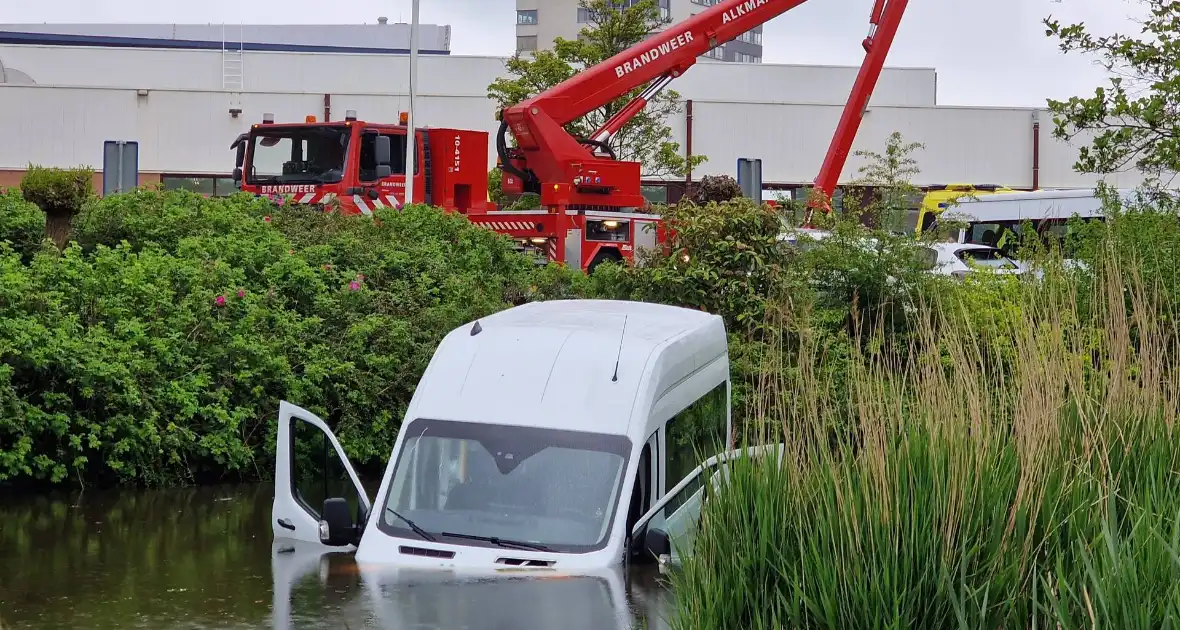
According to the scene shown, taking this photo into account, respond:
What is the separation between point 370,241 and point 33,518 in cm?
638

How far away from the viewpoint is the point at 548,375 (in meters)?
8.90

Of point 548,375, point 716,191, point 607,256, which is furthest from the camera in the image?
point 607,256

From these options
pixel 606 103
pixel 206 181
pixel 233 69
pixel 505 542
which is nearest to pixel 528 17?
pixel 233 69

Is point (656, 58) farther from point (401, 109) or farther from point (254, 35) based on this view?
point (254, 35)

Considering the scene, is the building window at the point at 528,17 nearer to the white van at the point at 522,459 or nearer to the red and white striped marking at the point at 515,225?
the red and white striped marking at the point at 515,225

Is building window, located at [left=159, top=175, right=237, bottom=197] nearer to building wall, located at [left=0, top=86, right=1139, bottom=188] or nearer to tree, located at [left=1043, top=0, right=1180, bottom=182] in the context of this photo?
building wall, located at [left=0, top=86, right=1139, bottom=188]

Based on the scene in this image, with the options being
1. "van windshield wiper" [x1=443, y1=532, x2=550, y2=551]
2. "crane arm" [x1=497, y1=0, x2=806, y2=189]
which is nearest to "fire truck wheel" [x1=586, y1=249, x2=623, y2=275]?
"crane arm" [x1=497, y1=0, x2=806, y2=189]

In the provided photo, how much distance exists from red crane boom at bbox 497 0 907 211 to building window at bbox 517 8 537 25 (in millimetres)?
77487

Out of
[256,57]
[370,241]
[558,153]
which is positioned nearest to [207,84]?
[256,57]

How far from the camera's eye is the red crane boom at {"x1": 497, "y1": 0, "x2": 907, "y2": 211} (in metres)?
23.8

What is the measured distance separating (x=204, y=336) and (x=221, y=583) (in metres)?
4.35

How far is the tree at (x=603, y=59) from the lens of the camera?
31.5m

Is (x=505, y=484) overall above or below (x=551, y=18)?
below

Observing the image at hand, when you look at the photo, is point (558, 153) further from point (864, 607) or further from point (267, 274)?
point (864, 607)
